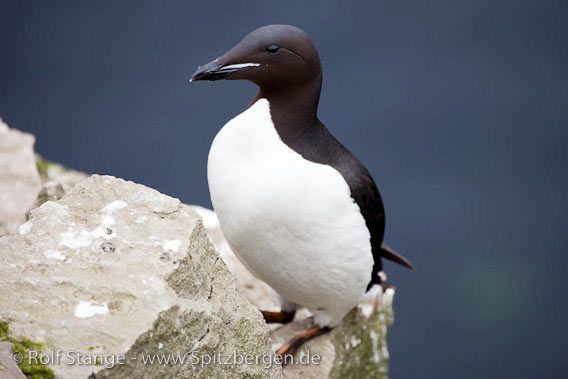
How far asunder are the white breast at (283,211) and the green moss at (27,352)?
5.24 ft

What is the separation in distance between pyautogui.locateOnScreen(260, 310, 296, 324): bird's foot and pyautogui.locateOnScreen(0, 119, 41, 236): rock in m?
1.58

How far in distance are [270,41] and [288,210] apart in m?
0.85

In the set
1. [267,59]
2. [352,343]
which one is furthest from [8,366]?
[352,343]

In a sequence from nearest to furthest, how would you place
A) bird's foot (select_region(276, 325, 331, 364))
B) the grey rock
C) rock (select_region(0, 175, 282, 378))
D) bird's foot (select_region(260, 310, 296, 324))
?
the grey rock → rock (select_region(0, 175, 282, 378)) → bird's foot (select_region(276, 325, 331, 364)) → bird's foot (select_region(260, 310, 296, 324))

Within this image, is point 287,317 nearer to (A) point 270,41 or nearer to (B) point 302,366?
(B) point 302,366

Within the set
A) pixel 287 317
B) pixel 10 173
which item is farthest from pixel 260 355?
pixel 10 173

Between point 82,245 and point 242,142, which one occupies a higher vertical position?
point 242,142

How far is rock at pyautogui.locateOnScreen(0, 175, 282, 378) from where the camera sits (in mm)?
3107

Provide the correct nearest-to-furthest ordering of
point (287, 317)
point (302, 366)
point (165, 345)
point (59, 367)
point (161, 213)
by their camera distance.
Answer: point (59, 367) < point (165, 345) < point (161, 213) < point (302, 366) < point (287, 317)

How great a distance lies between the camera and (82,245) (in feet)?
11.5

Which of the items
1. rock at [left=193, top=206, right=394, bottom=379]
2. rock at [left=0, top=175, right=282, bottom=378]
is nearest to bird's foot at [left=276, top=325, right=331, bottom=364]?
rock at [left=193, top=206, right=394, bottom=379]

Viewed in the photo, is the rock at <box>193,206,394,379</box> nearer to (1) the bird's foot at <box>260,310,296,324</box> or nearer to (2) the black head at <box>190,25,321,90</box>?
(1) the bird's foot at <box>260,310,296,324</box>

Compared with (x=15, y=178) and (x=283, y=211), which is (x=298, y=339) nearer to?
(x=283, y=211)

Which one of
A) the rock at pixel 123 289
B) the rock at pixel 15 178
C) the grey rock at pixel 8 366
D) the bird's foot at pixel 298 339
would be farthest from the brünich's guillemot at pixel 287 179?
the grey rock at pixel 8 366
